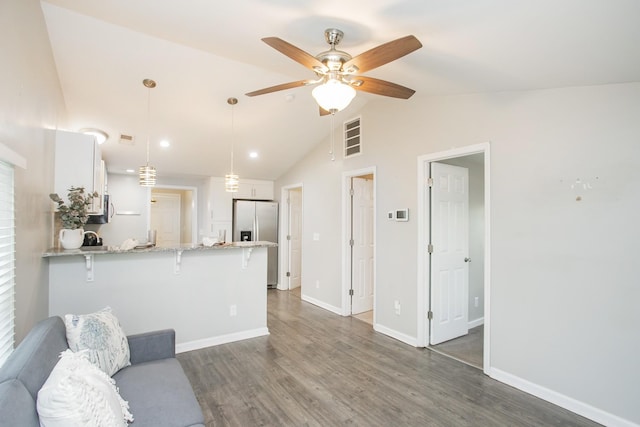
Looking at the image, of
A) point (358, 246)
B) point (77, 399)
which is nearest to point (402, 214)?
point (358, 246)

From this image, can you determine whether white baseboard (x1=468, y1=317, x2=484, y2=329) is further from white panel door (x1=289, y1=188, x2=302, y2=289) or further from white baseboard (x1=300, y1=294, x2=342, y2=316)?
white panel door (x1=289, y1=188, x2=302, y2=289)

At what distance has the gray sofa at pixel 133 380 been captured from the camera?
1.08 meters

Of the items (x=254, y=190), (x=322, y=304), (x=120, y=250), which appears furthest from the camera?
(x=254, y=190)

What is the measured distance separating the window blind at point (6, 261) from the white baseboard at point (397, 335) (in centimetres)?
345

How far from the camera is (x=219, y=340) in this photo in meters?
3.62

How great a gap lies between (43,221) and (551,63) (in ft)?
13.1

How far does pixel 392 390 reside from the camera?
266 centimetres

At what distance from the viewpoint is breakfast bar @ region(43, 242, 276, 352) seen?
9.50ft

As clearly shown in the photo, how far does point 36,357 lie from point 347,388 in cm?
218

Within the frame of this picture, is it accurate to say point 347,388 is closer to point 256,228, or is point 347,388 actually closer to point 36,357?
point 36,357

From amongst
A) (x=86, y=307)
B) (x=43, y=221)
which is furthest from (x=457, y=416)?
(x=43, y=221)

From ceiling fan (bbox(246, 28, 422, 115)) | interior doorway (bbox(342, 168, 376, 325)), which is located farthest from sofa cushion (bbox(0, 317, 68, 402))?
interior doorway (bbox(342, 168, 376, 325))

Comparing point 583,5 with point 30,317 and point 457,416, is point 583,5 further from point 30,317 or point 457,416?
point 30,317

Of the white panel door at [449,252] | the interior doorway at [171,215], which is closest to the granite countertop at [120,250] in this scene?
the white panel door at [449,252]
